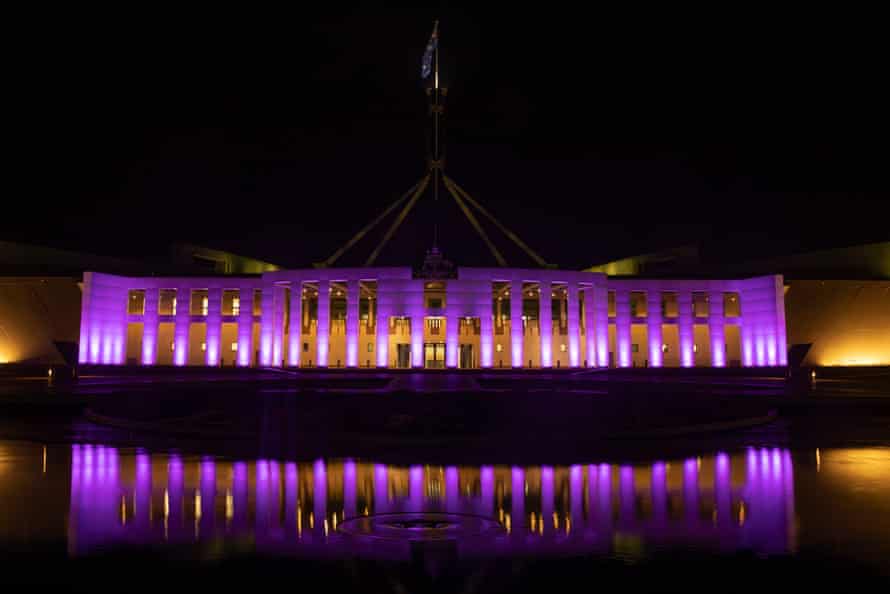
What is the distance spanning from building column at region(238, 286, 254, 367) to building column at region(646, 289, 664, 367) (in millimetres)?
32612

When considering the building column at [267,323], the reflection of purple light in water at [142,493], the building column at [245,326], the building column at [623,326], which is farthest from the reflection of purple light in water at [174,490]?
the building column at [623,326]

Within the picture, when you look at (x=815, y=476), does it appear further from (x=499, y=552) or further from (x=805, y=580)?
(x=499, y=552)

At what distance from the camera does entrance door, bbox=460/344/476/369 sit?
54406 mm

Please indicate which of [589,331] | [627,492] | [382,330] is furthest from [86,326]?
[627,492]

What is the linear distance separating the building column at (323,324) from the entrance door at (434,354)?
8512 mm

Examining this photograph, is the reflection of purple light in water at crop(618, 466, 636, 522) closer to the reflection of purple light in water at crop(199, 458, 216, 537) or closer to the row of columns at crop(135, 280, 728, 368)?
the reflection of purple light in water at crop(199, 458, 216, 537)

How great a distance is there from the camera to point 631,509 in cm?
789

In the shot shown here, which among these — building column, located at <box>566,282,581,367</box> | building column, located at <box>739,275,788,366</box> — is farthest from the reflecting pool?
building column, located at <box>739,275,788,366</box>

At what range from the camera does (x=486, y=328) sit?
1900 inches

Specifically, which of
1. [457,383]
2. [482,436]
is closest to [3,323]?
[457,383]

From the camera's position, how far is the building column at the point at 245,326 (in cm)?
5153

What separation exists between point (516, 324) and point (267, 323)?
19544 millimetres

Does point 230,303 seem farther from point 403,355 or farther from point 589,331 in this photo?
point 589,331

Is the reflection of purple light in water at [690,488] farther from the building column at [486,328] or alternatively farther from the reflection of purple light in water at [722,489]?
the building column at [486,328]
